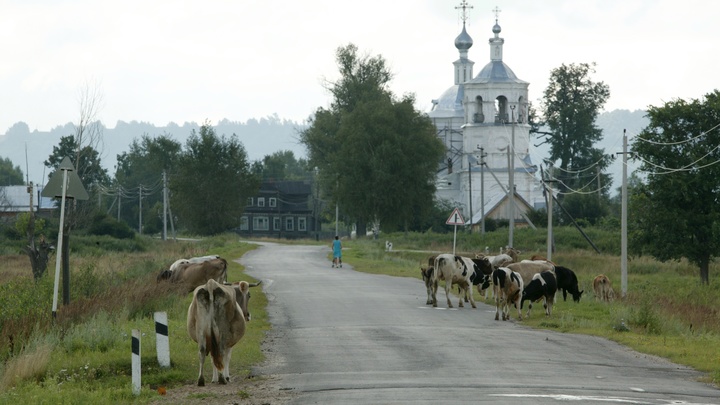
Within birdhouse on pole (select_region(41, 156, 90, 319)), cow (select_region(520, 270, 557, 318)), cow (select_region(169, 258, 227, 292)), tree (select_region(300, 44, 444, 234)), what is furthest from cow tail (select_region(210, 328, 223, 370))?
tree (select_region(300, 44, 444, 234))

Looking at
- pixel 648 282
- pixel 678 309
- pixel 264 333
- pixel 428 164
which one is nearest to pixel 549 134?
pixel 428 164

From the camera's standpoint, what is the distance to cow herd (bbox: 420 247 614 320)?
26906mm

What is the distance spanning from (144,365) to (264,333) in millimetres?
6057

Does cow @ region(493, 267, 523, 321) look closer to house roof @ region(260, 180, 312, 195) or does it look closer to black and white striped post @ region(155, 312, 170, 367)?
black and white striped post @ region(155, 312, 170, 367)

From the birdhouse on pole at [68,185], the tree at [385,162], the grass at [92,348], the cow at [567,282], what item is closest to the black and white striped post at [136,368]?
the grass at [92,348]

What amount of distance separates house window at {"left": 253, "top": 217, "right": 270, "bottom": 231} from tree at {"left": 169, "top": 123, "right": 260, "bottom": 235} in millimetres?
35387

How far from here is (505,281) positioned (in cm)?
2675

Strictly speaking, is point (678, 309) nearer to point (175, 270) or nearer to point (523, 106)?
point (175, 270)

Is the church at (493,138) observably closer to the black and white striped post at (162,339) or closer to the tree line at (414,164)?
the tree line at (414,164)

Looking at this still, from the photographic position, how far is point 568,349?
20.5 meters

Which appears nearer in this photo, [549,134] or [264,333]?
[264,333]

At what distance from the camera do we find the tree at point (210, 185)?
102 m

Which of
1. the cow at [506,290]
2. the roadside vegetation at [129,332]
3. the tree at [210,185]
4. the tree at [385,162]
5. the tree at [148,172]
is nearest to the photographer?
the roadside vegetation at [129,332]

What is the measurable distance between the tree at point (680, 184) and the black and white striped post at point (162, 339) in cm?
3436
